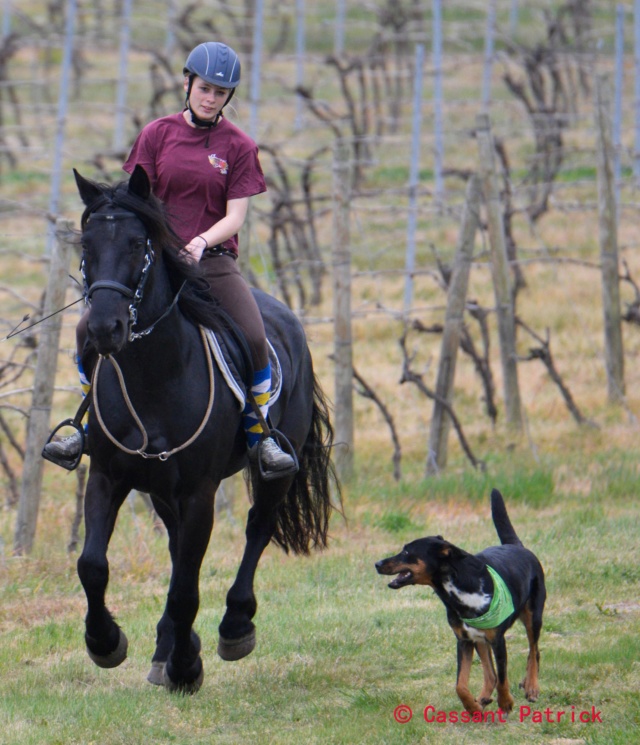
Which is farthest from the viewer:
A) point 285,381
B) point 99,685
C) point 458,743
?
point 285,381

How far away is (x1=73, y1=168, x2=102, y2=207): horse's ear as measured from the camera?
4.82m

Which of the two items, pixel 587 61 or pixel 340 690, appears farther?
pixel 587 61

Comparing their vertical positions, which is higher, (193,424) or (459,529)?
(193,424)

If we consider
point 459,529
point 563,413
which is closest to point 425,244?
point 563,413

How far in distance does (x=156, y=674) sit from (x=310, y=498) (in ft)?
5.51

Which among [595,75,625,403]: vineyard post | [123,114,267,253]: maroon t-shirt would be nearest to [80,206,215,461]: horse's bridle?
[123,114,267,253]: maroon t-shirt

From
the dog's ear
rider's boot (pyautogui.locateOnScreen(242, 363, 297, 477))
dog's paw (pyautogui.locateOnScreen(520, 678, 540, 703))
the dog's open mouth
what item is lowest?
dog's paw (pyautogui.locateOnScreen(520, 678, 540, 703))

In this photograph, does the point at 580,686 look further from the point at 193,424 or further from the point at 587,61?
the point at 587,61

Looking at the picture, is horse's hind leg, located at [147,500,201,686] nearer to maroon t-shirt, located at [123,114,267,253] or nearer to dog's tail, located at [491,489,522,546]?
maroon t-shirt, located at [123,114,267,253]

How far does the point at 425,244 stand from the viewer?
20531 millimetres

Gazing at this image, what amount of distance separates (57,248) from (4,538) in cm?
216

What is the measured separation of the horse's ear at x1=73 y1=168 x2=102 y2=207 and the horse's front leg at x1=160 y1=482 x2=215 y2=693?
1477 millimetres

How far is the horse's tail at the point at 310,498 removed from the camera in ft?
22.8

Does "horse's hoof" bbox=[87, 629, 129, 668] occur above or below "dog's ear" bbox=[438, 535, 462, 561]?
below
